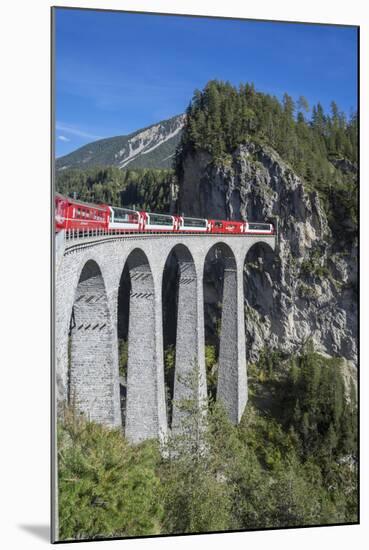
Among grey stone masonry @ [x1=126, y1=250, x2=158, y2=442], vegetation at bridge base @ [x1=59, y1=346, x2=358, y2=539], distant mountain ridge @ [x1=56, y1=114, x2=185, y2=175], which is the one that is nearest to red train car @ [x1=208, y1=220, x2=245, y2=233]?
distant mountain ridge @ [x1=56, y1=114, x2=185, y2=175]

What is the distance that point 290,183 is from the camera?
2905 centimetres

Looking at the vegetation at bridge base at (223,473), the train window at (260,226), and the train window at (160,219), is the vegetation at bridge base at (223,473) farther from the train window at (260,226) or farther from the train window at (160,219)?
the train window at (260,226)

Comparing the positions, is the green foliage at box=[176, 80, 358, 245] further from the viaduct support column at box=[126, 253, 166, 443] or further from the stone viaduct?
the viaduct support column at box=[126, 253, 166, 443]

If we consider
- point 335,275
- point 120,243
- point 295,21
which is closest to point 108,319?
point 120,243

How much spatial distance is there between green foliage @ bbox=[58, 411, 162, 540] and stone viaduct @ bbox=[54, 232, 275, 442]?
923mm

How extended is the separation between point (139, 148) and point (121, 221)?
17.7 metres

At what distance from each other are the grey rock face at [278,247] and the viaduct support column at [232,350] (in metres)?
2.99

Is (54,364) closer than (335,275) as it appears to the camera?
Yes

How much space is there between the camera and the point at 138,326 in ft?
59.9

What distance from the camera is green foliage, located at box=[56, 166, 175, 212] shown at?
35.8 meters

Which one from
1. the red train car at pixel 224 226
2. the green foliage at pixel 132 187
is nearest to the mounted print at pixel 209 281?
the red train car at pixel 224 226

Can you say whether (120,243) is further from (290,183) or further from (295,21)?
(290,183)

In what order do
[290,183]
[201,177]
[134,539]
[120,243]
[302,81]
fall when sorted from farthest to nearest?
[201,177], [290,183], [302,81], [120,243], [134,539]

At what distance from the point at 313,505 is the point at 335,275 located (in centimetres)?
1114
